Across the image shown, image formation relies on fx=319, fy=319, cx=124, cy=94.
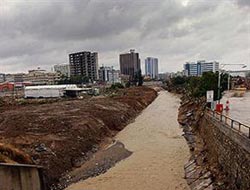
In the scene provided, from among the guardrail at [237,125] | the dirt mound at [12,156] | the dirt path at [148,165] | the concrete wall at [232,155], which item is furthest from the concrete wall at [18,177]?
the guardrail at [237,125]

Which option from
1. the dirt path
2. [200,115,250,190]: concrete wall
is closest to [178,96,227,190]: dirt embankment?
[200,115,250,190]: concrete wall

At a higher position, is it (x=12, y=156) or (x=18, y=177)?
(x=12, y=156)

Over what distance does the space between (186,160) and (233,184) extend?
32.2 ft

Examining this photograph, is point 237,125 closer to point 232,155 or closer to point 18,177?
point 232,155

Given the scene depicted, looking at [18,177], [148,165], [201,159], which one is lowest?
[148,165]

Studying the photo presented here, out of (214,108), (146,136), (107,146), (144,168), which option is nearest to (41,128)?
(107,146)

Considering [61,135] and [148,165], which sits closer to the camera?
[148,165]

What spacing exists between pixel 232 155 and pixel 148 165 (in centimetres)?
911

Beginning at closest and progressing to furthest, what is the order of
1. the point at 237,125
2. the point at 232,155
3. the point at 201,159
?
the point at 232,155, the point at 237,125, the point at 201,159

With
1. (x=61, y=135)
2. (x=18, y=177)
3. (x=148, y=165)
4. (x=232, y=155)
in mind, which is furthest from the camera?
(x=61, y=135)

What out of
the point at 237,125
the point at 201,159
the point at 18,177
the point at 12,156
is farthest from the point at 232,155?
the point at 12,156

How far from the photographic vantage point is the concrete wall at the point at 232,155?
14.8 metres

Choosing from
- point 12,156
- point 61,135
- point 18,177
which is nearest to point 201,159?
point 12,156

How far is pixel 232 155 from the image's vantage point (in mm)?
17328
